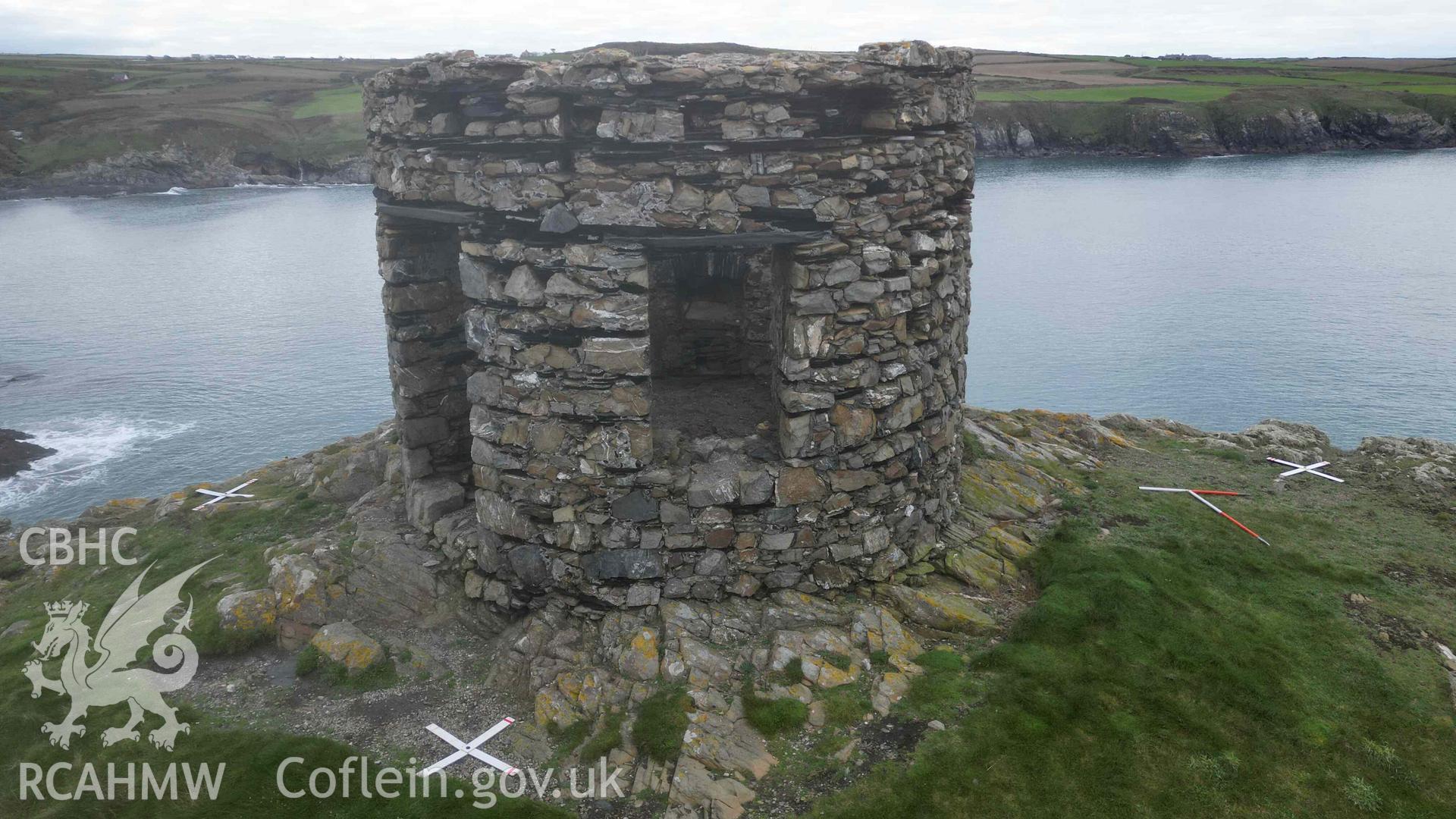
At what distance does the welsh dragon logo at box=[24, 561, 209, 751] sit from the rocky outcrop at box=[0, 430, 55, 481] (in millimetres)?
22914

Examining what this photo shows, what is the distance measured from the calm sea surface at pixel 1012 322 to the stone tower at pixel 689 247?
914 inches

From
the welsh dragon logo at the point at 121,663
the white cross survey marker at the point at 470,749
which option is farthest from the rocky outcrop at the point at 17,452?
the white cross survey marker at the point at 470,749

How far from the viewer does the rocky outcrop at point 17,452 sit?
90.6ft

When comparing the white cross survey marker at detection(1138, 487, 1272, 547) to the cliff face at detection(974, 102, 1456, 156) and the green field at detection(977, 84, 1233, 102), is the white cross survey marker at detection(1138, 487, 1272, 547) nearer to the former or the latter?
the cliff face at detection(974, 102, 1456, 156)

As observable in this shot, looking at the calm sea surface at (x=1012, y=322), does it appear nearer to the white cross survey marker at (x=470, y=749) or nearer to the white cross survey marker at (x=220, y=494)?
the white cross survey marker at (x=220, y=494)

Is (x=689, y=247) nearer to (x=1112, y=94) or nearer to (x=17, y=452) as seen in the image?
(x=17, y=452)

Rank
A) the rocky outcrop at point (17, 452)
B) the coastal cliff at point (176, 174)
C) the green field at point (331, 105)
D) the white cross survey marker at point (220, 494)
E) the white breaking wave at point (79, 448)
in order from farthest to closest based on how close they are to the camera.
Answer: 1. the green field at point (331, 105)
2. the coastal cliff at point (176, 174)
3. the rocky outcrop at point (17, 452)
4. the white breaking wave at point (79, 448)
5. the white cross survey marker at point (220, 494)

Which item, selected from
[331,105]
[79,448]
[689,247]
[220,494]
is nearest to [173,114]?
[331,105]

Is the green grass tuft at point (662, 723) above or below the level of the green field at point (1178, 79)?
below

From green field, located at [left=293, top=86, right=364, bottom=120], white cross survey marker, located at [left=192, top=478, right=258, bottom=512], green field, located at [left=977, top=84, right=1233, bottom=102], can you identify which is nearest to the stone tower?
white cross survey marker, located at [left=192, top=478, right=258, bottom=512]

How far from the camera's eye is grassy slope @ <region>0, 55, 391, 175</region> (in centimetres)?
8469

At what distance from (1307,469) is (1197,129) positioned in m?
82.2

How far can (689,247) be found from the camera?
8.33m

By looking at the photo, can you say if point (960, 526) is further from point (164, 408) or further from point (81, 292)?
point (81, 292)
